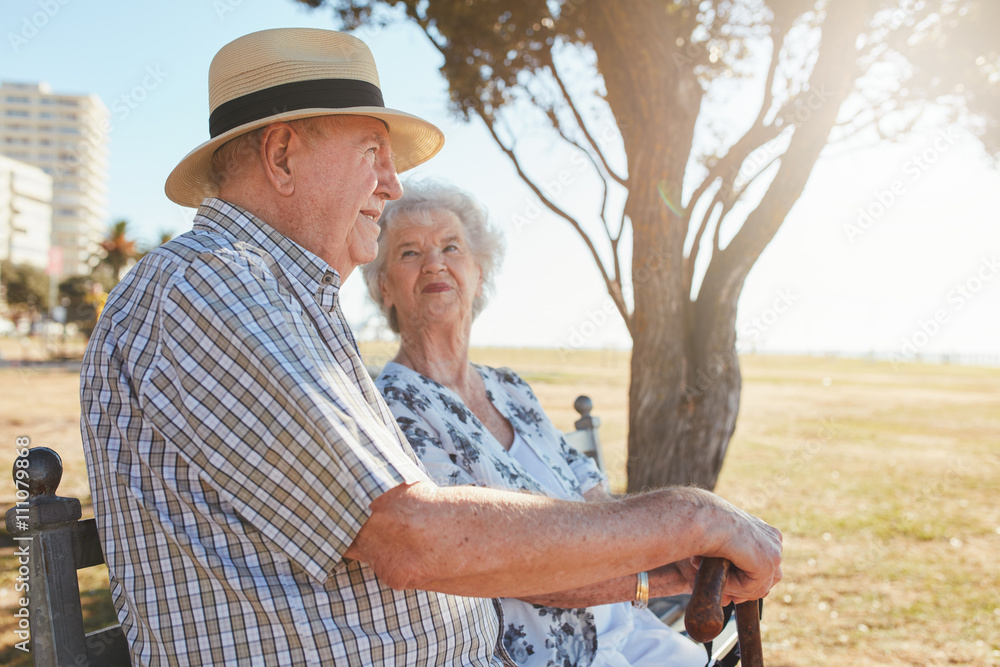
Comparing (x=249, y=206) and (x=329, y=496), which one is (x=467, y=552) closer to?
(x=329, y=496)

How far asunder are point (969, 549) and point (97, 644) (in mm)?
6362

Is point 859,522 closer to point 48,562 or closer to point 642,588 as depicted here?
point 642,588

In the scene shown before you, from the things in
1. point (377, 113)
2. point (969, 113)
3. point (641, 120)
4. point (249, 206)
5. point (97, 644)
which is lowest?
point (97, 644)

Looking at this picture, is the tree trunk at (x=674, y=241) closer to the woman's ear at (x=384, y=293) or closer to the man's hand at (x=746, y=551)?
the woman's ear at (x=384, y=293)

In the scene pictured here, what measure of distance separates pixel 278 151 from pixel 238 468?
71 centimetres

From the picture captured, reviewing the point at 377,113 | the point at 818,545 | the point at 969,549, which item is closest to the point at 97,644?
the point at 377,113

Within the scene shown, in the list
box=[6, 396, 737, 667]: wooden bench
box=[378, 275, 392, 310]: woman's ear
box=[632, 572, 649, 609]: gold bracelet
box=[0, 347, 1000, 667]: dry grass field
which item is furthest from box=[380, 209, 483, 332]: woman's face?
box=[6, 396, 737, 667]: wooden bench

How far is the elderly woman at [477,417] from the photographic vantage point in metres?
1.84

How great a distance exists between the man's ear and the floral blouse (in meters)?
0.80

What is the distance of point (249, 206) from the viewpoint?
1.38 metres

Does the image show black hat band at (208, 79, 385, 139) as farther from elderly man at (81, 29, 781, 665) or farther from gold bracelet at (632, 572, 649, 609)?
gold bracelet at (632, 572, 649, 609)

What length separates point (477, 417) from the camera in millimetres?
2305

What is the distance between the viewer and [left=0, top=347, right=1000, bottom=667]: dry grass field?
383 cm

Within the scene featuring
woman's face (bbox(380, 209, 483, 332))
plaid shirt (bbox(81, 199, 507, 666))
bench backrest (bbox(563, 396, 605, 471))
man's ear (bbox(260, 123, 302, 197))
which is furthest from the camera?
bench backrest (bbox(563, 396, 605, 471))
